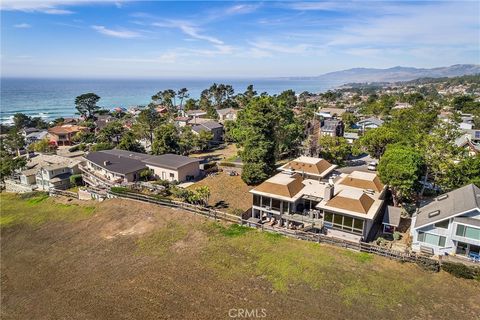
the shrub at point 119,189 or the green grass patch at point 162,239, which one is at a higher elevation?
the shrub at point 119,189

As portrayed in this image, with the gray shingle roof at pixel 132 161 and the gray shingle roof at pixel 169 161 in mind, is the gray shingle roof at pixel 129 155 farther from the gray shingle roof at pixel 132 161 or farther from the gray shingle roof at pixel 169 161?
the gray shingle roof at pixel 169 161

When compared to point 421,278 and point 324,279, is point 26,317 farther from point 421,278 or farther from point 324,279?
point 421,278

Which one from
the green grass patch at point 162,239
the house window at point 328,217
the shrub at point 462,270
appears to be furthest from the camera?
the house window at point 328,217

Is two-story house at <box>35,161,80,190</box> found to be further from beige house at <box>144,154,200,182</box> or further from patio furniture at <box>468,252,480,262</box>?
patio furniture at <box>468,252,480,262</box>

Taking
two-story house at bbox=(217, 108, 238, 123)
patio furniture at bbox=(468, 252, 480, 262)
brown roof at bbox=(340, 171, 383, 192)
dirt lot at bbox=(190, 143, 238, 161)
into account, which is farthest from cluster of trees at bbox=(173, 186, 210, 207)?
two-story house at bbox=(217, 108, 238, 123)

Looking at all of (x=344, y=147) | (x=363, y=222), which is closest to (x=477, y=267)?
(x=363, y=222)

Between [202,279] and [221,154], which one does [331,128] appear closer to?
[221,154]

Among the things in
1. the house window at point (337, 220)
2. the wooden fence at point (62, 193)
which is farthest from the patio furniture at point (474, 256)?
the wooden fence at point (62, 193)
